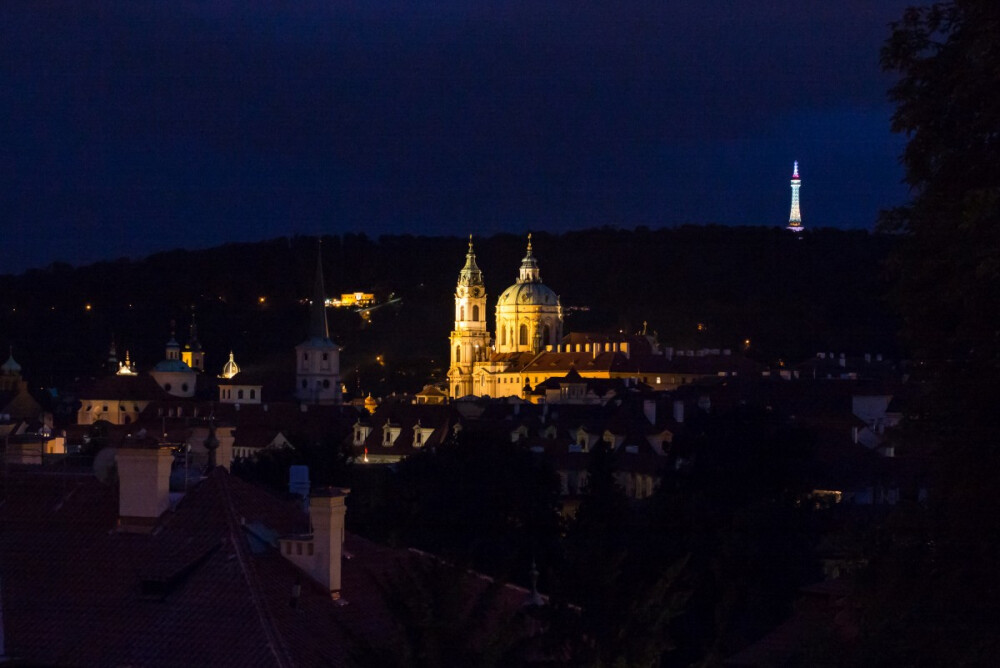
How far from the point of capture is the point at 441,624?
12.2 meters

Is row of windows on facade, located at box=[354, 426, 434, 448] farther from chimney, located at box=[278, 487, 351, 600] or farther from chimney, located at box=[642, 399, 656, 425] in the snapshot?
chimney, located at box=[278, 487, 351, 600]

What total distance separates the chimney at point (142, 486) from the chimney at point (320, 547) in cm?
108

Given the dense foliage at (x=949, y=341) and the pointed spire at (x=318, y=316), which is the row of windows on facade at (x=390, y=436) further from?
the dense foliage at (x=949, y=341)

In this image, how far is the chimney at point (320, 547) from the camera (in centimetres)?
1619

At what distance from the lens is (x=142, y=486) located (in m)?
16.2

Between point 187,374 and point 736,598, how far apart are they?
100004 millimetres

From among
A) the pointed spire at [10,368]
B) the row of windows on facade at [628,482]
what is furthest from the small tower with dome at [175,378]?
the row of windows on facade at [628,482]

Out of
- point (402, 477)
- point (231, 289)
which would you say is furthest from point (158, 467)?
point (231, 289)

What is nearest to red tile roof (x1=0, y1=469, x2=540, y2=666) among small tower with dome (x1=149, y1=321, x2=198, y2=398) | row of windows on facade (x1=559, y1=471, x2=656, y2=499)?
row of windows on facade (x1=559, y1=471, x2=656, y2=499)

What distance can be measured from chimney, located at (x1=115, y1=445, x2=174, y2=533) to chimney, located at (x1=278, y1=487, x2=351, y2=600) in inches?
42.6

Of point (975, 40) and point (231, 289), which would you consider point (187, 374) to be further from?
point (975, 40)

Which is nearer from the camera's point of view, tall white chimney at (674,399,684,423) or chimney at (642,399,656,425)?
tall white chimney at (674,399,684,423)

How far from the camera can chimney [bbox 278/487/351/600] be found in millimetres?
16188

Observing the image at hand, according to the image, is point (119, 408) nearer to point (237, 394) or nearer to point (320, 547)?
point (237, 394)
